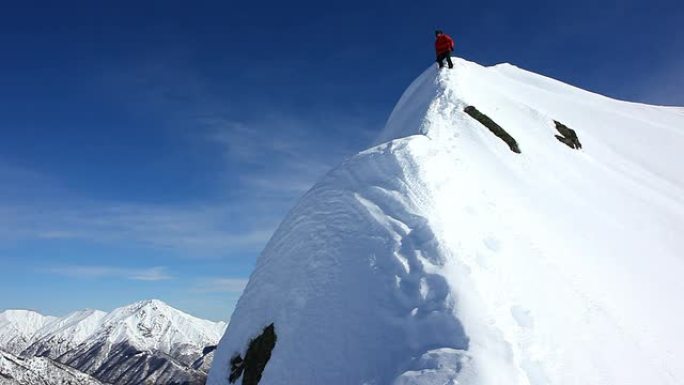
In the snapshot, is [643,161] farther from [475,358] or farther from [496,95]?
[475,358]

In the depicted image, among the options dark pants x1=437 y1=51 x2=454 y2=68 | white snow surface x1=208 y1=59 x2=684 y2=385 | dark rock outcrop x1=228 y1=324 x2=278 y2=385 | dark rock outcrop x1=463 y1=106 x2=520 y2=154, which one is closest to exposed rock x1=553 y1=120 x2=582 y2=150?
white snow surface x1=208 y1=59 x2=684 y2=385

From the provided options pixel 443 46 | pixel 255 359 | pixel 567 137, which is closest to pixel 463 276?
pixel 255 359

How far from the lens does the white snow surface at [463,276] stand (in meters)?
10.5

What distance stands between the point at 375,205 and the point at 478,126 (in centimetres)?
986

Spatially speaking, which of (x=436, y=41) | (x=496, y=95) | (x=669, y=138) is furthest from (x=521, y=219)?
(x=669, y=138)

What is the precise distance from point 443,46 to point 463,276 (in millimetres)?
22977

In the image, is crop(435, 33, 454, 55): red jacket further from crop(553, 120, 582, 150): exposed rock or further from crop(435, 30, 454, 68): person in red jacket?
crop(553, 120, 582, 150): exposed rock

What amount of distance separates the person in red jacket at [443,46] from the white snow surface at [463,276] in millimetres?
9659

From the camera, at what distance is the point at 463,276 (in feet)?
36.7

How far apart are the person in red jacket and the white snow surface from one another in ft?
31.7

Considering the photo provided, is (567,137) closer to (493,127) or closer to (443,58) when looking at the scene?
(493,127)

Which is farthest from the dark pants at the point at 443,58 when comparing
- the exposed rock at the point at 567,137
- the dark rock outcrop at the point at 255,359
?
the dark rock outcrop at the point at 255,359

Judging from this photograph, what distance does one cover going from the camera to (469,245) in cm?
1230

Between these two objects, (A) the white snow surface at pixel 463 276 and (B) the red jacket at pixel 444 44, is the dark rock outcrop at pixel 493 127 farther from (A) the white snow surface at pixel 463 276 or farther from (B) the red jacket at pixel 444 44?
(B) the red jacket at pixel 444 44
